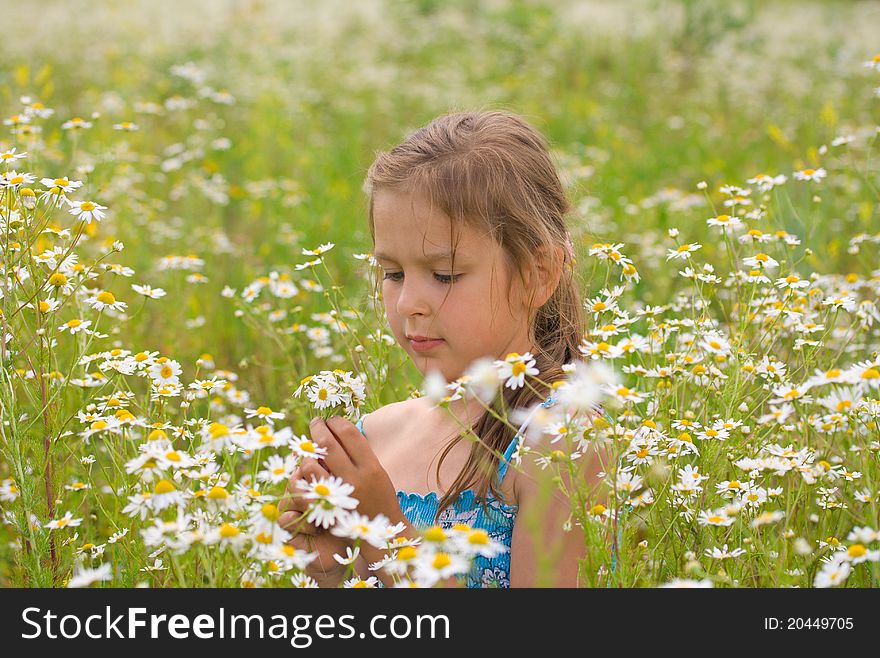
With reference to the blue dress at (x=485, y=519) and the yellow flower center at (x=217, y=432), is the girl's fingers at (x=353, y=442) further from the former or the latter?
the yellow flower center at (x=217, y=432)

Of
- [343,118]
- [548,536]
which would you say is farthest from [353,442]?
[343,118]

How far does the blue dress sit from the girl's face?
0.20 metres

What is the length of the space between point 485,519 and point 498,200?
2.15 feet

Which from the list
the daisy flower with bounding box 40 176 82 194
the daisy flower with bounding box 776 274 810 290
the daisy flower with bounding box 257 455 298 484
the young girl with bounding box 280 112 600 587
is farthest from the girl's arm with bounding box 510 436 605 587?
the daisy flower with bounding box 40 176 82 194

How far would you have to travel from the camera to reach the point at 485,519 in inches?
82.8

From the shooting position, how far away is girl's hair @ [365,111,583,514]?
2.09 metres

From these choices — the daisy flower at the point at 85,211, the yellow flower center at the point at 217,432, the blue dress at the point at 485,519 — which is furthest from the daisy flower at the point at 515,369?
the daisy flower at the point at 85,211

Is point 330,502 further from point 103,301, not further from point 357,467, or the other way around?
point 103,301

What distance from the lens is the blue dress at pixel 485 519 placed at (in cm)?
205

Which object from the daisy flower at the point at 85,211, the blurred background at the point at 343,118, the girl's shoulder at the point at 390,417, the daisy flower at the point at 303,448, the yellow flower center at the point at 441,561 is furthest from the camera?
the blurred background at the point at 343,118

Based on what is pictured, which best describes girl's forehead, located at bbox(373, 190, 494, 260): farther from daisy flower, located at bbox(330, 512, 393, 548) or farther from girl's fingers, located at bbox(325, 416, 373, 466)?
daisy flower, located at bbox(330, 512, 393, 548)

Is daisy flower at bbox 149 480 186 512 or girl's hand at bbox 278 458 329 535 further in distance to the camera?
girl's hand at bbox 278 458 329 535

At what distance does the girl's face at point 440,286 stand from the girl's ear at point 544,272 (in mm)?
59
